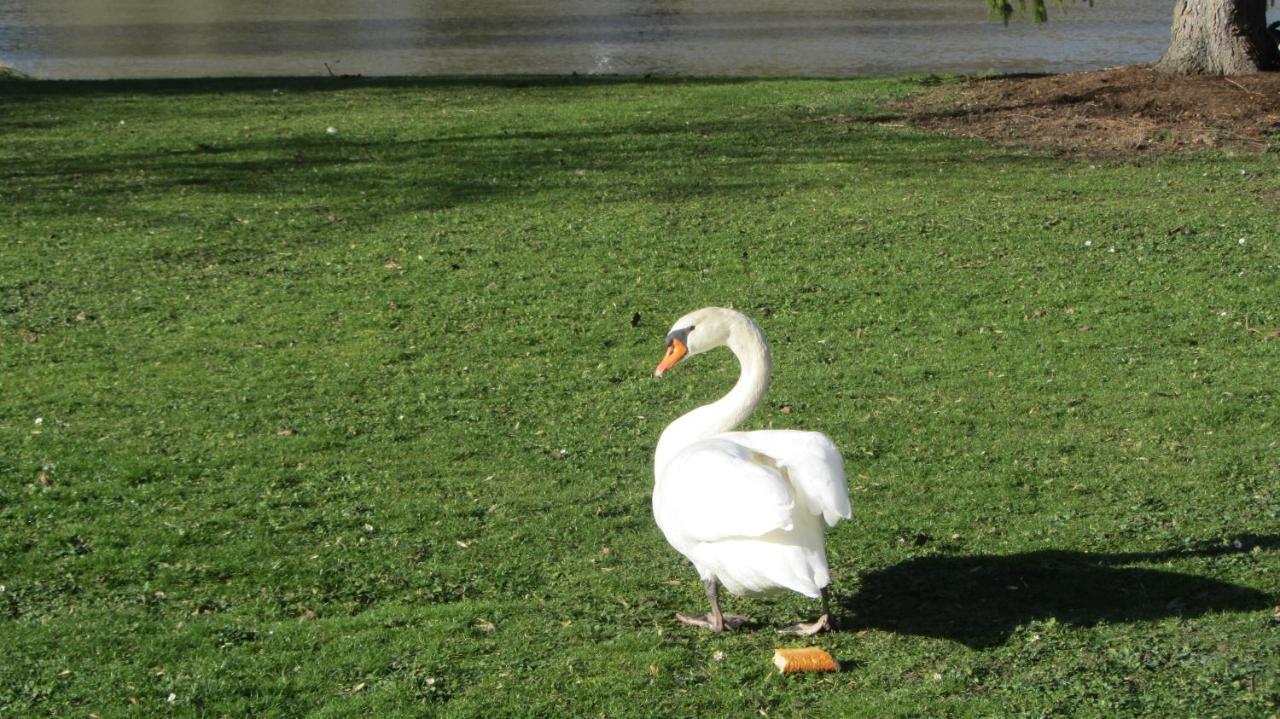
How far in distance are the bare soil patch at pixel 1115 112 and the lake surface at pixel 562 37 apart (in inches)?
268

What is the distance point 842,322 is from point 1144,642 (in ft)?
16.7

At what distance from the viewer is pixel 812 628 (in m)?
5.68

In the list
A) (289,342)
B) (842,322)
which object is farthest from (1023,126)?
(289,342)

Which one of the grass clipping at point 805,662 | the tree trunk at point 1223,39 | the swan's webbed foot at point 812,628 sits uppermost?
the tree trunk at point 1223,39

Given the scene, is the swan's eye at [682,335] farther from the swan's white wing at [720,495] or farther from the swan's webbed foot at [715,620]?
the swan's webbed foot at [715,620]

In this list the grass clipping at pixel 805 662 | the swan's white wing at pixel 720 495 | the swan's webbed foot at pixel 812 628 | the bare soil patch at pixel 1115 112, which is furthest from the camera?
the bare soil patch at pixel 1115 112

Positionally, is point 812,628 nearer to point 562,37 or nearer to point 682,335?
point 682,335

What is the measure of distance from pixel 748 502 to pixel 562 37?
26.3 m

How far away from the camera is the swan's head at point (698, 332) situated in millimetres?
6184

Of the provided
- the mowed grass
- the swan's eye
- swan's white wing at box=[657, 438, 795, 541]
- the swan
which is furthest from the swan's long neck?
the mowed grass

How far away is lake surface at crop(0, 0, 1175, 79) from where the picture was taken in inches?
1021

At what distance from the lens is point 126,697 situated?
525cm

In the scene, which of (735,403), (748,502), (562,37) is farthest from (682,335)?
(562,37)

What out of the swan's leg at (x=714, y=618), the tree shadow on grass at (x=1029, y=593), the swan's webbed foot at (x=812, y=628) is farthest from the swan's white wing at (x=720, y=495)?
the tree shadow on grass at (x=1029, y=593)
